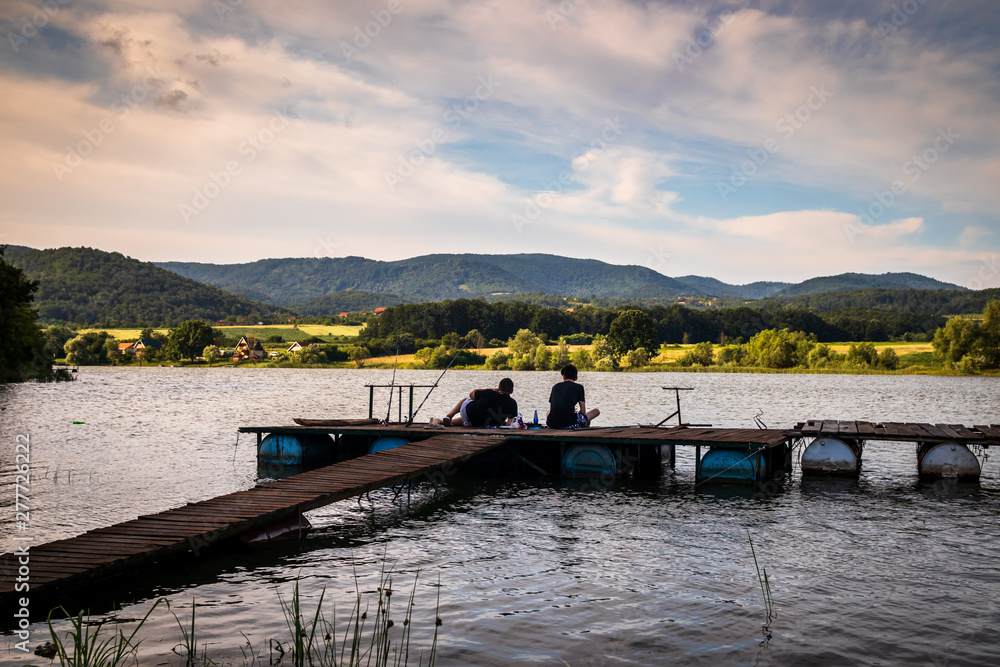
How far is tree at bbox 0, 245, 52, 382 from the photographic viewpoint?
46.3 metres

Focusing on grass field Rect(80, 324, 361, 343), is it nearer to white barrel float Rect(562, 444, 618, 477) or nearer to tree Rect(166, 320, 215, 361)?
tree Rect(166, 320, 215, 361)

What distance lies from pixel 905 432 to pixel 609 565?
453 inches

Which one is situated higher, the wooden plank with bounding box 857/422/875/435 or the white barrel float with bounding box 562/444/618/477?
the wooden plank with bounding box 857/422/875/435

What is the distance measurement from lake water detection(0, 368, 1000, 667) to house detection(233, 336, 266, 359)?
115 meters

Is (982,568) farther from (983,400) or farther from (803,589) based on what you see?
(983,400)

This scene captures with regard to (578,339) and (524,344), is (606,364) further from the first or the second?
(578,339)

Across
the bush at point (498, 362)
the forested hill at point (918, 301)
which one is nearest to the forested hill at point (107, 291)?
the bush at point (498, 362)

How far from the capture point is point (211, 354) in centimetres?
13125

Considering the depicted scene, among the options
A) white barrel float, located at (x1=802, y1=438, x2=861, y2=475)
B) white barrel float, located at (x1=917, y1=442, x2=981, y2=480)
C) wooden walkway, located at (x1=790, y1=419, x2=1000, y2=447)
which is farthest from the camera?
white barrel float, located at (x1=802, y1=438, x2=861, y2=475)

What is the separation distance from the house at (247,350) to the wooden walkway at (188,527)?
123665mm

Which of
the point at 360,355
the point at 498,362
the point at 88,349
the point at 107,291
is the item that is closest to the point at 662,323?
the point at 498,362

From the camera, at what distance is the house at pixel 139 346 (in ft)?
431

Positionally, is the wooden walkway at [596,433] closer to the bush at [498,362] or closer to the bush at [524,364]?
the bush at [524,364]

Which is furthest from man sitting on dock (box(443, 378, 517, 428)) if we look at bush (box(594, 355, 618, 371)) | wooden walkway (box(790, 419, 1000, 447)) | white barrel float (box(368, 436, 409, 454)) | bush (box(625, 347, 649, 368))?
bush (box(625, 347, 649, 368))
